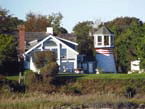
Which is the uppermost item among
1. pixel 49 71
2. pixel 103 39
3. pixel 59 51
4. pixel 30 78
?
pixel 103 39

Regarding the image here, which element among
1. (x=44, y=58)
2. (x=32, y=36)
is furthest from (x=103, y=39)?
(x=44, y=58)

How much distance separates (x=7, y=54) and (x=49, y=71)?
11837 millimetres

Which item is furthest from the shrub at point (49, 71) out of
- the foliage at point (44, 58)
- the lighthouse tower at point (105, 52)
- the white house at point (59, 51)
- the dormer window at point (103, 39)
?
the dormer window at point (103, 39)

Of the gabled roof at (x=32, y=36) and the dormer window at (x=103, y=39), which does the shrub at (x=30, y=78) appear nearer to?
the gabled roof at (x=32, y=36)

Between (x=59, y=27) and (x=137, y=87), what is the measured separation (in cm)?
4840

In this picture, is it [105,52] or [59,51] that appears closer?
[59,51]

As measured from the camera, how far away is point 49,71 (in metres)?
32.4

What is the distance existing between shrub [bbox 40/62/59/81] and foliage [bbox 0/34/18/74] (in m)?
9.30

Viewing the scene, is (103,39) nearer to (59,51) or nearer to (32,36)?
(59,51)

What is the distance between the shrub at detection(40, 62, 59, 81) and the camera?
32009 millimetres

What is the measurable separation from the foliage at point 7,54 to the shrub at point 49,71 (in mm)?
9304

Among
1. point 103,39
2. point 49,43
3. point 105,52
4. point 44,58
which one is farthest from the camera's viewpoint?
point 105,52

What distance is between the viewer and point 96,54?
54.6 meters

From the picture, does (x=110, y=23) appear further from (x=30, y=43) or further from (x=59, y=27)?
(x=30, y=43)
